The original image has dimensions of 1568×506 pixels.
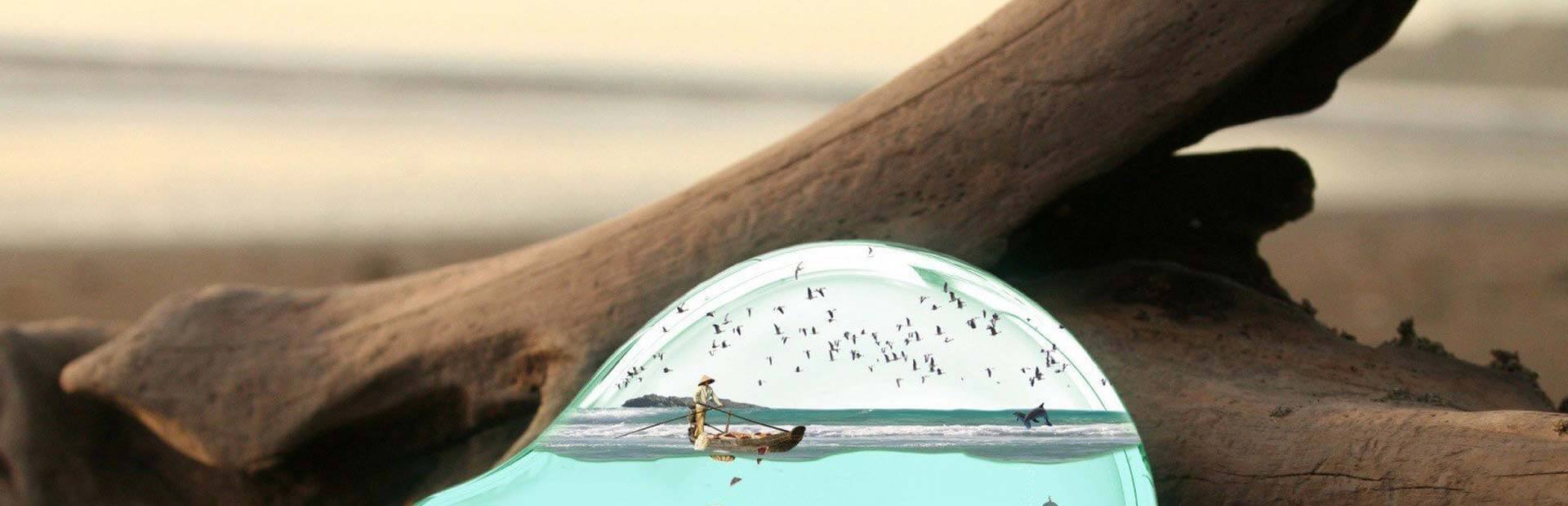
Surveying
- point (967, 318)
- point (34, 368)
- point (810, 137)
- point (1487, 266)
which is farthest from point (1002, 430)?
point (1487, 266)

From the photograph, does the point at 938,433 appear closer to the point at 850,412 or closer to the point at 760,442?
the point at 850,412

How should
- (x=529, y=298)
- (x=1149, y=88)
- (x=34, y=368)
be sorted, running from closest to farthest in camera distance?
1. (x=1149, y=88)
2. (x=529, y=298)
3. (x=34, y=368)

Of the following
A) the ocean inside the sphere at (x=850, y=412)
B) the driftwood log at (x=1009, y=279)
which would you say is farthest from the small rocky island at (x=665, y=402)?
the driftwood log at (x=1009, y=279)

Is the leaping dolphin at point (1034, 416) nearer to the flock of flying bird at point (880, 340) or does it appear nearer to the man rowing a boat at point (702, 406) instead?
Answer: the flock of flying bird at point (880, 340)

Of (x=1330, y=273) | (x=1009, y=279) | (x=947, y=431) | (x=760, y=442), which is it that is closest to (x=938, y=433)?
(x=947, y=431)

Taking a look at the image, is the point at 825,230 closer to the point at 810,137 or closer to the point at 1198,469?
the point at 810,137

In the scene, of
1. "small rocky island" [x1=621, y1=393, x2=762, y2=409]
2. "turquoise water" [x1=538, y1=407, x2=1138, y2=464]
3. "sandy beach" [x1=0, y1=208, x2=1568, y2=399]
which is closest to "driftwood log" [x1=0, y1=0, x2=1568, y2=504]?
"turquoise water" [x1=538, y1=407, x2=1138, y2=464]
